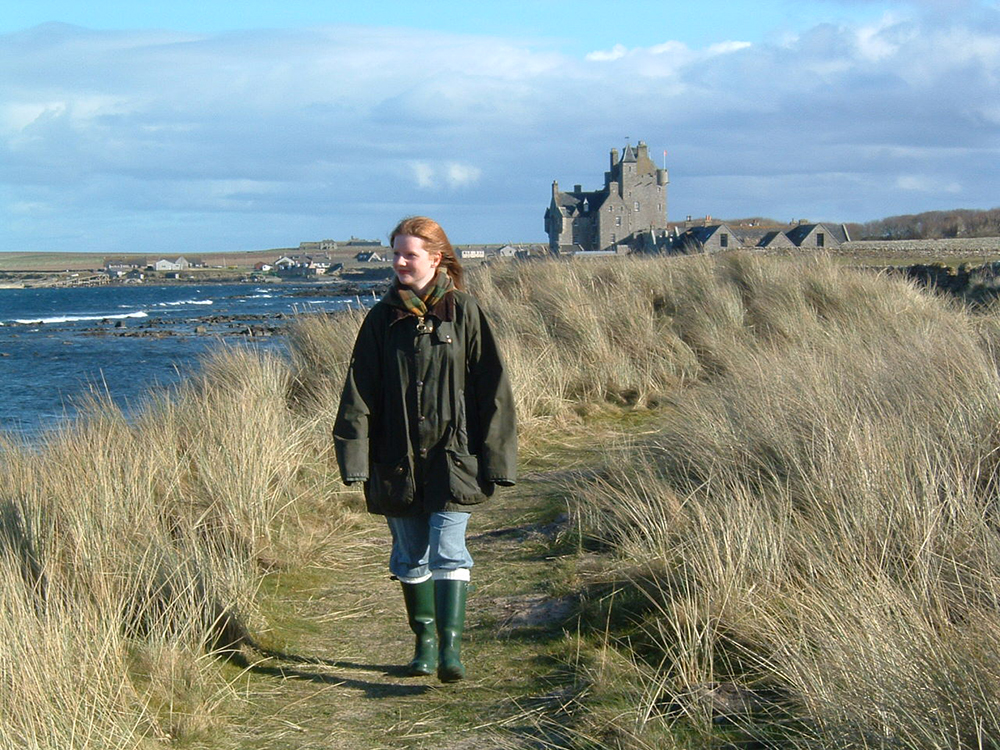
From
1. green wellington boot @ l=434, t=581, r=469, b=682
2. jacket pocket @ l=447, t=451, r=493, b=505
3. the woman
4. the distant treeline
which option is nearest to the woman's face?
the woman

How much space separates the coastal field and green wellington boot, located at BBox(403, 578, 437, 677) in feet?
0.32

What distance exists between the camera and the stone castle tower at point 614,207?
8131cm

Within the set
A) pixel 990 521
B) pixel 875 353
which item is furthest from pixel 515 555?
pixel 875 353

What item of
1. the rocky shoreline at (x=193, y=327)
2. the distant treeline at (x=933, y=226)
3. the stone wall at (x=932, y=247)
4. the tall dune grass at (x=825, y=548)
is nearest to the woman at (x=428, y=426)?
the tall dune grass at (x=825, y=548)

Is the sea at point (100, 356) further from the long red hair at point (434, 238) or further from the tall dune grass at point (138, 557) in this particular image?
the long red hair at point (434, 238)

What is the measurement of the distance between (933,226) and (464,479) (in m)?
58.4

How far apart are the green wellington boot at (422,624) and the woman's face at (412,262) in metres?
1.26

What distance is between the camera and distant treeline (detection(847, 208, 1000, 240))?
51.8 m

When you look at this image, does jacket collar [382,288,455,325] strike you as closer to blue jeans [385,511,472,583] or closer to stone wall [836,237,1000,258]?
blue jeans [385,511,472,583]

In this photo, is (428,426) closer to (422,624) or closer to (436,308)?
(436,308)

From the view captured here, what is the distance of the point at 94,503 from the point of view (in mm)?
5219

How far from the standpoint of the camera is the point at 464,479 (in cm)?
412

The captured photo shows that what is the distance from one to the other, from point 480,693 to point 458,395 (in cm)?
120

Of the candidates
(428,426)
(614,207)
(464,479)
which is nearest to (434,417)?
(428,426)
